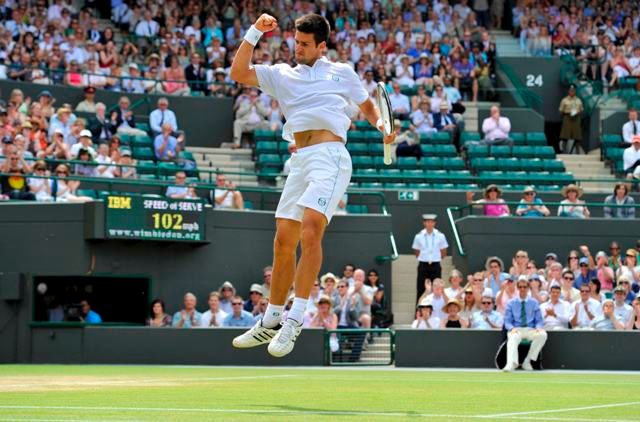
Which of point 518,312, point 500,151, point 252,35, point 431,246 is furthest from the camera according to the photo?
point 500,151

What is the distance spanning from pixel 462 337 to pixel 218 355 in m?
3.78

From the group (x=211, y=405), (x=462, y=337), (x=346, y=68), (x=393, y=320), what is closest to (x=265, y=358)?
A: (x=462, y=337)

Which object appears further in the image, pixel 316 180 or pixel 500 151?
pixel 500 151

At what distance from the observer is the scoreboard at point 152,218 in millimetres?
20734

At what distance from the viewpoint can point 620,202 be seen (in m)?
24.4

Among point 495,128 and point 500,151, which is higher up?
point 495,128

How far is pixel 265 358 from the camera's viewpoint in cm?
1886

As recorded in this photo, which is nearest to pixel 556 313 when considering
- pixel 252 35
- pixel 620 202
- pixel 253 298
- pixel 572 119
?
pixel 253 298

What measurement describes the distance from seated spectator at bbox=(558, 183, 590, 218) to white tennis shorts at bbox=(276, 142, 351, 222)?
1498 centimetres

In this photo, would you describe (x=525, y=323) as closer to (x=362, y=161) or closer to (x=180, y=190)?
(x=180, y=190)

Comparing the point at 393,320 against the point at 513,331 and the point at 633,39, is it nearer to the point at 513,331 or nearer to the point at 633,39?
the point at 513,331

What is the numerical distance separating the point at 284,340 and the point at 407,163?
702 inches

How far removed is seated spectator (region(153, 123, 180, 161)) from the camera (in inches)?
991

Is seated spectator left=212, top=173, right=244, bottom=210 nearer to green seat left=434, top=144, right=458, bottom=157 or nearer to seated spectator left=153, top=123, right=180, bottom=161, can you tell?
seated spectator left=153, top=123, right=180, bottom=161
